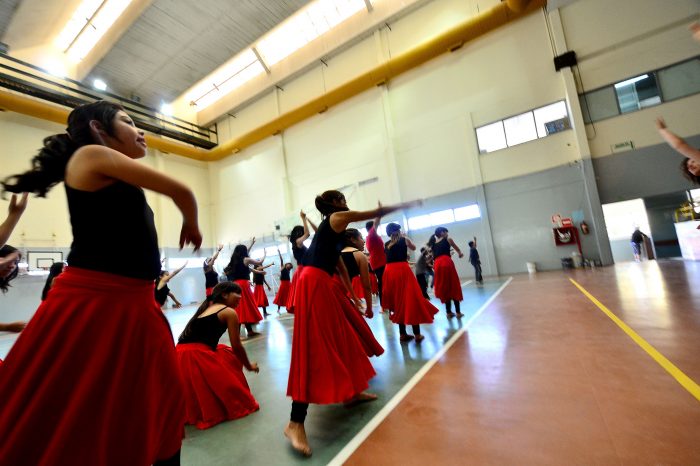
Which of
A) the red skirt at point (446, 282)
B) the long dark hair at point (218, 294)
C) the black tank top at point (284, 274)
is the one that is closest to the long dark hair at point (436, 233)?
the red skirt at point (446, 282)

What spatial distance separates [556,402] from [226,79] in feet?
63.5

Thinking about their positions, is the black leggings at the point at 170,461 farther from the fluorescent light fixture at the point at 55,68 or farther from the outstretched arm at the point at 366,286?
the fluorescent light fixture at the point at 55,68

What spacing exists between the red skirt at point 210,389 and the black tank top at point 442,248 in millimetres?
3842

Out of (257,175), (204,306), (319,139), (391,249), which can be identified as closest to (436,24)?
(319,139)

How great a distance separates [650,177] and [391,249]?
10942 mm

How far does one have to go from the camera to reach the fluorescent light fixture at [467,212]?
1243 centimetres

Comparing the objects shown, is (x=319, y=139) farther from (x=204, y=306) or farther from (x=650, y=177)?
(x=204, y=306)

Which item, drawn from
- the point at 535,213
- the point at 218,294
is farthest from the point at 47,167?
the point at 535,213

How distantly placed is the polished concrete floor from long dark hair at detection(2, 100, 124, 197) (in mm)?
1740

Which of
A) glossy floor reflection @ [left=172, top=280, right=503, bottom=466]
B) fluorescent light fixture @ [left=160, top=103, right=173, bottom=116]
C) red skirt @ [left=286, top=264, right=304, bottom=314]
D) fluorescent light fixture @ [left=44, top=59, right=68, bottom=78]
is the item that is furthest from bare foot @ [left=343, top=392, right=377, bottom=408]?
fluorescent light fixture @ [left=160, top=103, right=173, bottom=116]

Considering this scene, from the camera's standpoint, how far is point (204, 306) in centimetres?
295

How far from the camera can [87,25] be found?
1288 cm

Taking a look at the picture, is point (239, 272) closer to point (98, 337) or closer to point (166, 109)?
point (98, 337)

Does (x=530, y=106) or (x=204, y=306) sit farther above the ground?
(x=530, y=106)
